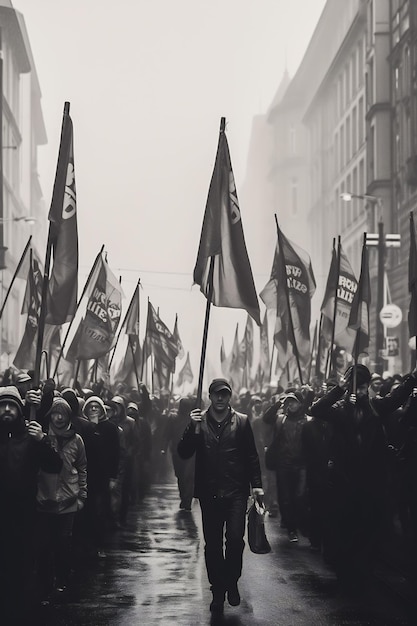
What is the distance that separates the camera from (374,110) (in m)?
58.5

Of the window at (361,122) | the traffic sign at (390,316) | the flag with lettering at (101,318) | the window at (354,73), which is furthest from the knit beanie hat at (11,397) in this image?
the window at (354,73)

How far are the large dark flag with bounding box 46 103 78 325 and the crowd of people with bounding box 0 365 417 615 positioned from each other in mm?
1179

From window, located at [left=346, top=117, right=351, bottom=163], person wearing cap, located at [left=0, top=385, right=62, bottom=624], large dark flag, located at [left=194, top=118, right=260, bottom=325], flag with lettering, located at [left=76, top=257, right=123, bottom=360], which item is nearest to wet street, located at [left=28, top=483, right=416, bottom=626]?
person wearing cap, located at [left=0, top=385, right=62, bottom=624]

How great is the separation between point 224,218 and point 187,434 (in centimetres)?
281

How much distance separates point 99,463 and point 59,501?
2.82 m

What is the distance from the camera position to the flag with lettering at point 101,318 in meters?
21.6

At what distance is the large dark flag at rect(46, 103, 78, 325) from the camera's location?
511 inches

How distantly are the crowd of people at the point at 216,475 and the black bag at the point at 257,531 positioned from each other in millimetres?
147

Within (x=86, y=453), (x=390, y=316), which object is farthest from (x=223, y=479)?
(x=390, y=316)

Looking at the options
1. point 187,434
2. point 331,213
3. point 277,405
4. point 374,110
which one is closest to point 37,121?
point 331,213

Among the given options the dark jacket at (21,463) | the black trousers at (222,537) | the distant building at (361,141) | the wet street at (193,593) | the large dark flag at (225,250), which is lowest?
the wet street at (193,593)

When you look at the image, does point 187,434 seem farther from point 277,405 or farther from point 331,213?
point 331,213

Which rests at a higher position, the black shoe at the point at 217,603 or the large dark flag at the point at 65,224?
the large dark flag at the point at 65,224

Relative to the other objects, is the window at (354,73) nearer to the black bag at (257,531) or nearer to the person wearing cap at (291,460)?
the person wearing cap at (291,460)
